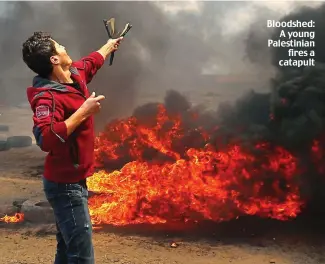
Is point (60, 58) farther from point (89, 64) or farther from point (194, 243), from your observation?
point (194, 243)

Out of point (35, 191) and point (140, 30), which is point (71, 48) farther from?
point (35, 191)

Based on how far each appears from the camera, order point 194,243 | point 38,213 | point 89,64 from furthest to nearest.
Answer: point 38,213 < point 194,243 < point 89,64

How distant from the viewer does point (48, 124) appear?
7.05ft

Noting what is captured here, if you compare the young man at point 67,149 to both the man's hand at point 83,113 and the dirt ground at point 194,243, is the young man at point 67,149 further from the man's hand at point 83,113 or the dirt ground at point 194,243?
the dirt ground at point 194,243

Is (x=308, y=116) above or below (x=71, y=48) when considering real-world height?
below

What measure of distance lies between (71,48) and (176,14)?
1556 mm

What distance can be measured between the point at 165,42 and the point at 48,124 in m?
3.63

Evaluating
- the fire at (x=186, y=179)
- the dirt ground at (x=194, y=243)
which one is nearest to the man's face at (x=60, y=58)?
the dirt ground at (x=194, y=243)

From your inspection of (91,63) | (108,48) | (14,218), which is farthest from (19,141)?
(91,63)

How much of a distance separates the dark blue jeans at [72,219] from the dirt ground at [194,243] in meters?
1.84

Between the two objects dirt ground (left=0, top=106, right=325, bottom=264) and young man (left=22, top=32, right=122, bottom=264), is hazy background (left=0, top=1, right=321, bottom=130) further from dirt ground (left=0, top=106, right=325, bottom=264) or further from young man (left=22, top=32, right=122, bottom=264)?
young man (left=22, top=32, right=122, bottom=264)

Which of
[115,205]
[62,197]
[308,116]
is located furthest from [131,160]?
[62,197]

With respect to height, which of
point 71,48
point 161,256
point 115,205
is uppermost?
point 71,48

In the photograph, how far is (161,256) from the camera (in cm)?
424
